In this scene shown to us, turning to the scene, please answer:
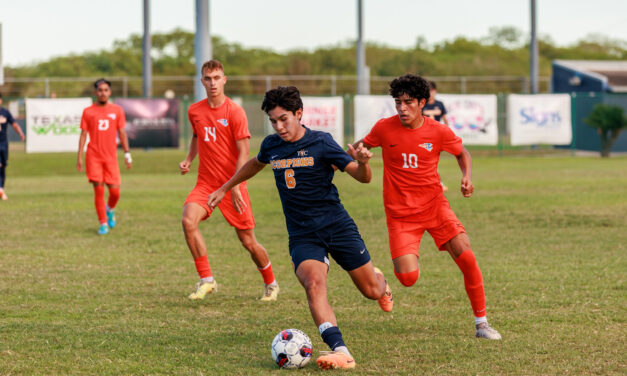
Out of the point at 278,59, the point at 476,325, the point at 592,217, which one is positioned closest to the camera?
the point at 476,325

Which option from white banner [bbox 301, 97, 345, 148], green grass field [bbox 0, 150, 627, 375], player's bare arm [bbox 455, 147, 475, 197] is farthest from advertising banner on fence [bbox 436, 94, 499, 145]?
player's bare arm [bbox 455, 147, 475, 197]

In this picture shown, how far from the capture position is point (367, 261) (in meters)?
6.26

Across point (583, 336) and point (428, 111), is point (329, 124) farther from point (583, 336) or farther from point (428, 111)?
point (583, 336)

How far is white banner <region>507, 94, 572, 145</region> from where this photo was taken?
29531 millimetres

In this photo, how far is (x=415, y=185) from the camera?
271 inches

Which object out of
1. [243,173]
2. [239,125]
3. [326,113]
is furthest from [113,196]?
[326,113]

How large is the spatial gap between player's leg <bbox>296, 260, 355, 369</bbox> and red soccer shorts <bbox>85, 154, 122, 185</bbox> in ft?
25.1

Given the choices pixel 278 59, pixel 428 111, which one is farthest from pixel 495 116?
pixel 278 59

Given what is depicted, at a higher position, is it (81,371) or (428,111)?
(428,111)

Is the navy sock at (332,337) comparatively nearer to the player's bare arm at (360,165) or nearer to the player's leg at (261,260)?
the player's bare arm at (360,165)

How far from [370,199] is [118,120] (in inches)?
231

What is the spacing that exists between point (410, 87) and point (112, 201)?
7803 millimetres

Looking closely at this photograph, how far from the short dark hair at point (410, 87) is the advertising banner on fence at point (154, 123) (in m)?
21.6

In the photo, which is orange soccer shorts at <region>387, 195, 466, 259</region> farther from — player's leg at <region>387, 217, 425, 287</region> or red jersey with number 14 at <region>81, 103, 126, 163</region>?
red jersey with number 14 at <region>81, 103, 126, 163</region>
